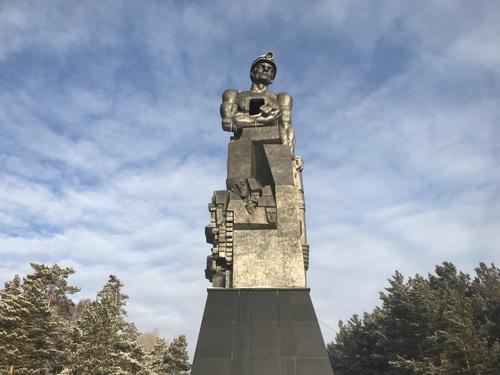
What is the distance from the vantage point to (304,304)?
6.95 meters

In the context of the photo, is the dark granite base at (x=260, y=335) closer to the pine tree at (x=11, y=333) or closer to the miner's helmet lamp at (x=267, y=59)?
the miner's helmet lamp at (x=267, y=59)

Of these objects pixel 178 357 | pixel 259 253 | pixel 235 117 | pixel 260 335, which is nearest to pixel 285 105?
pixel 235 117

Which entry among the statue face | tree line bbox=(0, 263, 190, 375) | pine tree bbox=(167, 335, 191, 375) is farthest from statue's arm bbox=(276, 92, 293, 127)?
pine tree bbox=(167, 335, 191, 375)

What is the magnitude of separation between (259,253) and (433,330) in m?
15.8

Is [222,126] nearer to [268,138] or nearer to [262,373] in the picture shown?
[268,138]

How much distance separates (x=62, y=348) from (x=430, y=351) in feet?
60.9

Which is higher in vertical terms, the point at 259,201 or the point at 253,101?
the point at 253,101

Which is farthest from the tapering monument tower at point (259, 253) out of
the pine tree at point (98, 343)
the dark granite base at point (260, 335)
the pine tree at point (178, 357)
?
the pine tree at point (178, 357)

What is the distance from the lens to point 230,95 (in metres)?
10.3

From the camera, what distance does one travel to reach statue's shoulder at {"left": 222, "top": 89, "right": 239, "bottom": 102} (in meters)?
10.3

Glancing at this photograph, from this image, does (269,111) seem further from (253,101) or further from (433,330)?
(433,330)

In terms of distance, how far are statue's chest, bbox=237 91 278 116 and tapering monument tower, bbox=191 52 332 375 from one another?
1.0 inches

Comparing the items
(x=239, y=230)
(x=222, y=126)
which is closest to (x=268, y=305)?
(x=239, y=230)

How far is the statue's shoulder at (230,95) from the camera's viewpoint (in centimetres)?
1026
